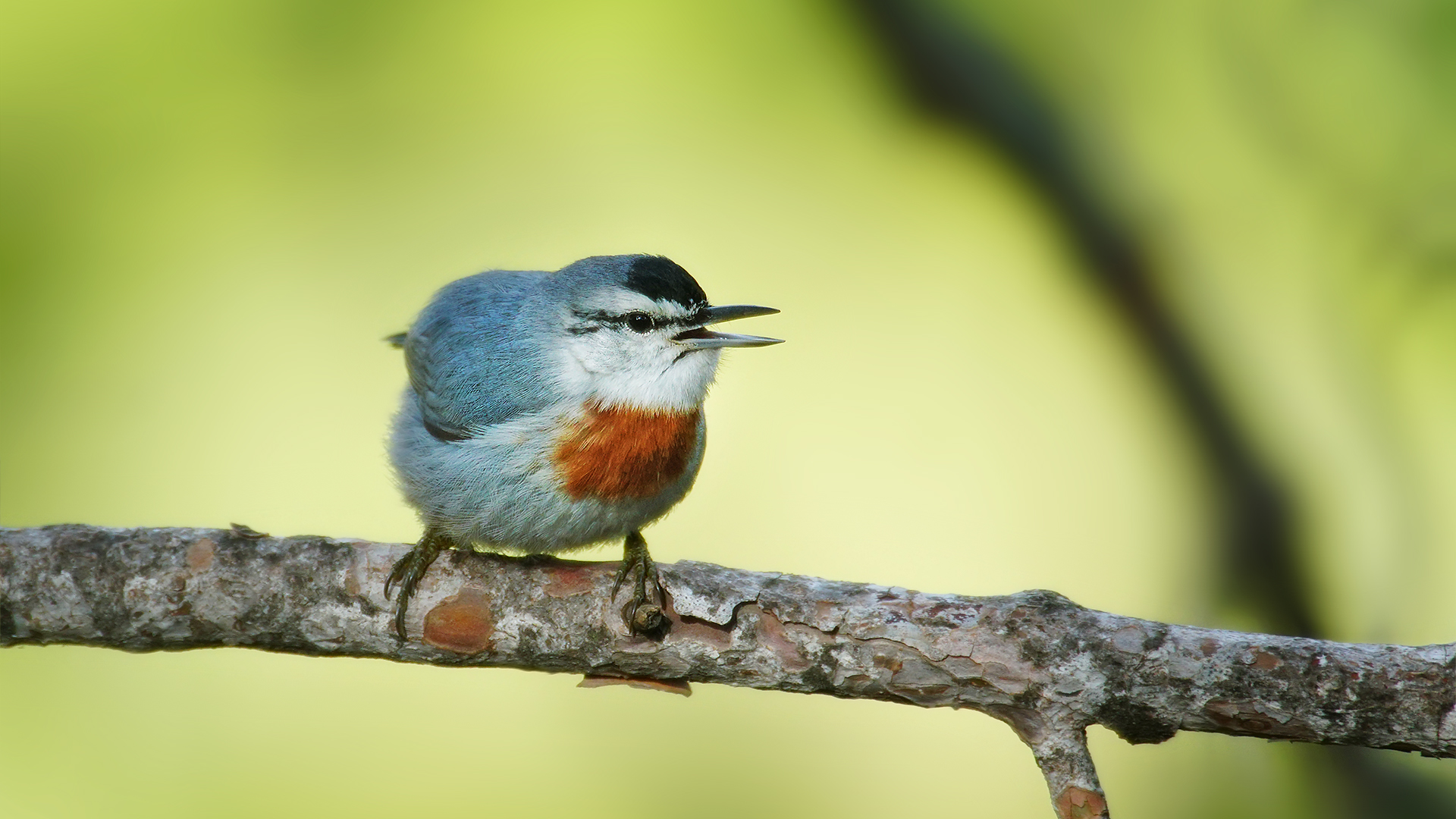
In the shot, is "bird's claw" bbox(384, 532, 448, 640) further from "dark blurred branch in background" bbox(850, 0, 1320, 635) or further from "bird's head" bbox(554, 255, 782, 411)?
"dark blurred branch in background" bbox(850, 0, 1320, 635)

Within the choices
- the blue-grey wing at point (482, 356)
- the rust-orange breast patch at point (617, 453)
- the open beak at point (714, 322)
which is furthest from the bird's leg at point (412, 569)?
the open beak at point (714, 322)

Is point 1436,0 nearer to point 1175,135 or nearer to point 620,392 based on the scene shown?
point 1175,135

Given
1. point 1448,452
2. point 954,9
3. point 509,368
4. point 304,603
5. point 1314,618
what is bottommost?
point 304,603

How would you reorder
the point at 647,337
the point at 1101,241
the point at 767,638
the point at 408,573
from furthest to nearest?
the point at 1101,241, the point at 647,337, the point at 408,573, the point at 767,638

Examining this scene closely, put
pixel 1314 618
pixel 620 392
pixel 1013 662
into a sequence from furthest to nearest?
pixel 1314 618, pixel 620 392, pixel 1013 662

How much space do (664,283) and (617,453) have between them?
380 millimetres

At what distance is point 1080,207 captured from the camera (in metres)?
3.56

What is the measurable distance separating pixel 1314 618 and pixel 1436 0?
1882 millimetres

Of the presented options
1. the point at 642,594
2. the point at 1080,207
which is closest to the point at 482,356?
the point at 642,594

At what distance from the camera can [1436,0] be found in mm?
3236

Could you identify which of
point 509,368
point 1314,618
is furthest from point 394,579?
point 1314,618

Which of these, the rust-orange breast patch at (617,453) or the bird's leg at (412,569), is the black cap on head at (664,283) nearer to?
the rust-orange breast patch at (617,453)

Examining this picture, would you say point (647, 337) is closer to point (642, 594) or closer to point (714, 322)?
point (714, 322)

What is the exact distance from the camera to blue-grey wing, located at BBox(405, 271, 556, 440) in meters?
2.37
